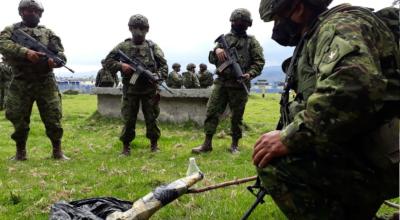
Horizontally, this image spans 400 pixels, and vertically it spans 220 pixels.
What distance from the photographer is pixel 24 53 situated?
7.26 m

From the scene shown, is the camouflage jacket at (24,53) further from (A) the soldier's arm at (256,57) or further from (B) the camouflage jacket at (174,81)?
(B) the camouflage jacket at (174,81)

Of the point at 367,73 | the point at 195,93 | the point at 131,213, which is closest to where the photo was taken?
the point at 367,73

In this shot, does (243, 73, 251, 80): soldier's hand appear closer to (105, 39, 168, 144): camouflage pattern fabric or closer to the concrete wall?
(105, 39, 168, 144): camouflage pattern fabric

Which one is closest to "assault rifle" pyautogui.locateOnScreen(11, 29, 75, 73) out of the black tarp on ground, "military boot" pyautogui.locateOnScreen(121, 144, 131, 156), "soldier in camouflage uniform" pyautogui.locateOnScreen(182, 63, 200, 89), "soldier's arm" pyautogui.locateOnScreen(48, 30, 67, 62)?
"soldier's arm" pyautogui.locateOnScreen(48, 30, 67, 62)

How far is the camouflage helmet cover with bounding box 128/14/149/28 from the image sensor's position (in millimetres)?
8141

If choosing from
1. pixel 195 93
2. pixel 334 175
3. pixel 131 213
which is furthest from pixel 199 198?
pixel 195 93

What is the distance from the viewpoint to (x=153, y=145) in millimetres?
8820

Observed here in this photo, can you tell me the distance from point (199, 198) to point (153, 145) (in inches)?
158

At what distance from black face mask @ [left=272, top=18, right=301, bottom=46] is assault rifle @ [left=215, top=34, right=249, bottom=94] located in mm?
4654

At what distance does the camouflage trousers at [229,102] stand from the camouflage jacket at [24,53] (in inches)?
111

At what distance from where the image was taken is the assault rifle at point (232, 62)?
8164mm

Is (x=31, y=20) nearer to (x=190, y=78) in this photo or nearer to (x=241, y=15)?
(x=241, y=15)

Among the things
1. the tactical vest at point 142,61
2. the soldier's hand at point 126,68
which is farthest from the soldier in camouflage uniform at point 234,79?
the soldier's hand at point 126,68

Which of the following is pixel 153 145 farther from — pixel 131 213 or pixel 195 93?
pixel 131 213
